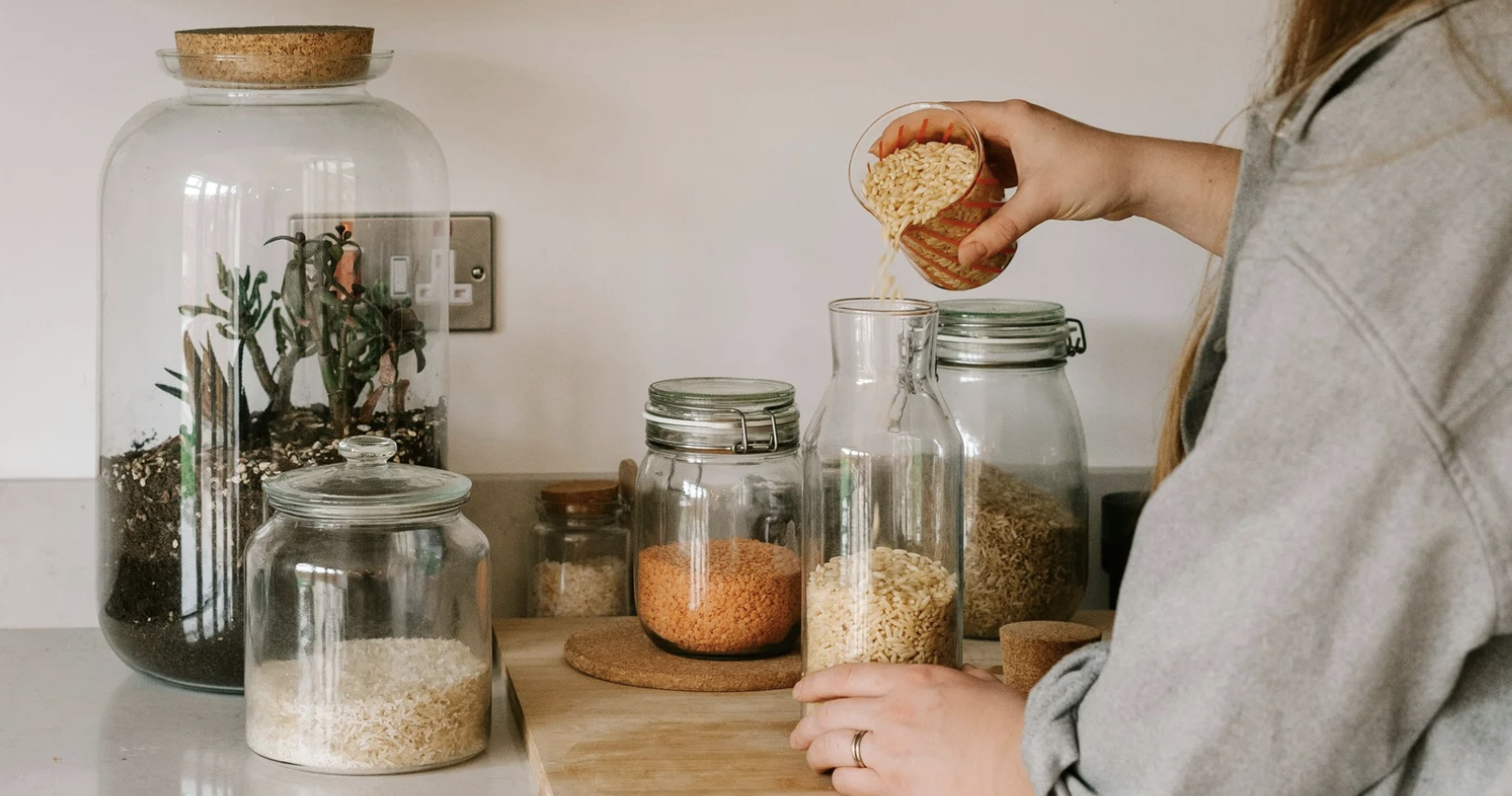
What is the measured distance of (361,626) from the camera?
1.08 m

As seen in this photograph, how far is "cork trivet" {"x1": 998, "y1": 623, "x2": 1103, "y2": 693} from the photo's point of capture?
1124 mm

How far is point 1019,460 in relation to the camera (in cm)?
139

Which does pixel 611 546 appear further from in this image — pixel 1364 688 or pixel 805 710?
pixel 1364 688

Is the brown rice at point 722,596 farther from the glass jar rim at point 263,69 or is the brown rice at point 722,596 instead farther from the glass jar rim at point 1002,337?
the glass jar rim at point 263,69

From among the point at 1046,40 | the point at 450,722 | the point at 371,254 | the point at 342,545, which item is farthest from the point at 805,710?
the point at 1046,40

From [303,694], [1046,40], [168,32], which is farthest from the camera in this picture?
[1046,40]

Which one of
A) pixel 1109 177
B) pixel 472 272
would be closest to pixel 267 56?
pixel 472 272

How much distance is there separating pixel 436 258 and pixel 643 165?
267 millimetres

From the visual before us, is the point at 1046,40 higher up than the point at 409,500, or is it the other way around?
the point at 1046,40

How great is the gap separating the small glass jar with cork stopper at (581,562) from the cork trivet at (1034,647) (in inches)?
16.9

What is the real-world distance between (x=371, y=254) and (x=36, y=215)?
384mm

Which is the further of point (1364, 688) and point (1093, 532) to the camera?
point (1093, 532)

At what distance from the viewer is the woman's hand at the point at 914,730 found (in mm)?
944

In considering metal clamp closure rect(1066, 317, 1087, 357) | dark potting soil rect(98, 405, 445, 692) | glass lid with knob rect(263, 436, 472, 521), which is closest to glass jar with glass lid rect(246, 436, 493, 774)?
glass lid with knob rect(263, 436, 472, 521)
